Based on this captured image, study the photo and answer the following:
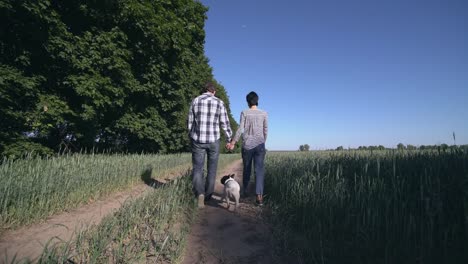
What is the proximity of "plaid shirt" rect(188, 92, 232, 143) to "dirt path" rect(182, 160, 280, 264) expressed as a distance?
1.48 m

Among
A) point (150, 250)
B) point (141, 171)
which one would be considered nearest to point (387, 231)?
point (150, 250)

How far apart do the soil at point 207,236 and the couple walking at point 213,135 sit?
26.4 inches

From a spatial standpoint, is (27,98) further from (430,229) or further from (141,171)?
(430,229)

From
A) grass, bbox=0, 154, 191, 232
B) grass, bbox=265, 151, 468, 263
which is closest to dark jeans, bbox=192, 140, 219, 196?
grass, bbox=265, 151, 468, 263

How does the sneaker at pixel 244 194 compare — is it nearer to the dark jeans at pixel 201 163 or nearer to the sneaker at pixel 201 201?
the dark jeans at pixel 201 163

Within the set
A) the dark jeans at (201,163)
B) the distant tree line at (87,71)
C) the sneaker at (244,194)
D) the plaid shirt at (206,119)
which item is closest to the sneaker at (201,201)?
the dark jeans at (201,163)

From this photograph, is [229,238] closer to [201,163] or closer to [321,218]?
[321,218]

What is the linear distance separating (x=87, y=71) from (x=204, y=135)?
7.61 metres

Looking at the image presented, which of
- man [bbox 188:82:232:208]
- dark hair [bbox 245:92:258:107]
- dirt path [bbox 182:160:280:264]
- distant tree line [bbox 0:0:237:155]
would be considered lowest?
dirt path [bbox 182:160:280:264]

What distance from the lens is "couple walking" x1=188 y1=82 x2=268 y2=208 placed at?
5461 mm

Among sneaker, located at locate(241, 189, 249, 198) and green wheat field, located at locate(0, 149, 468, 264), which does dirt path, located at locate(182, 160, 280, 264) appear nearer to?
green wheat field, located at locate(0, 149, 468, 264)

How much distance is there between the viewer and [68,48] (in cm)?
939

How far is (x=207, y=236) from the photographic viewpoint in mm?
3629

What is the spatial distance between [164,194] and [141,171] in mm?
3815
